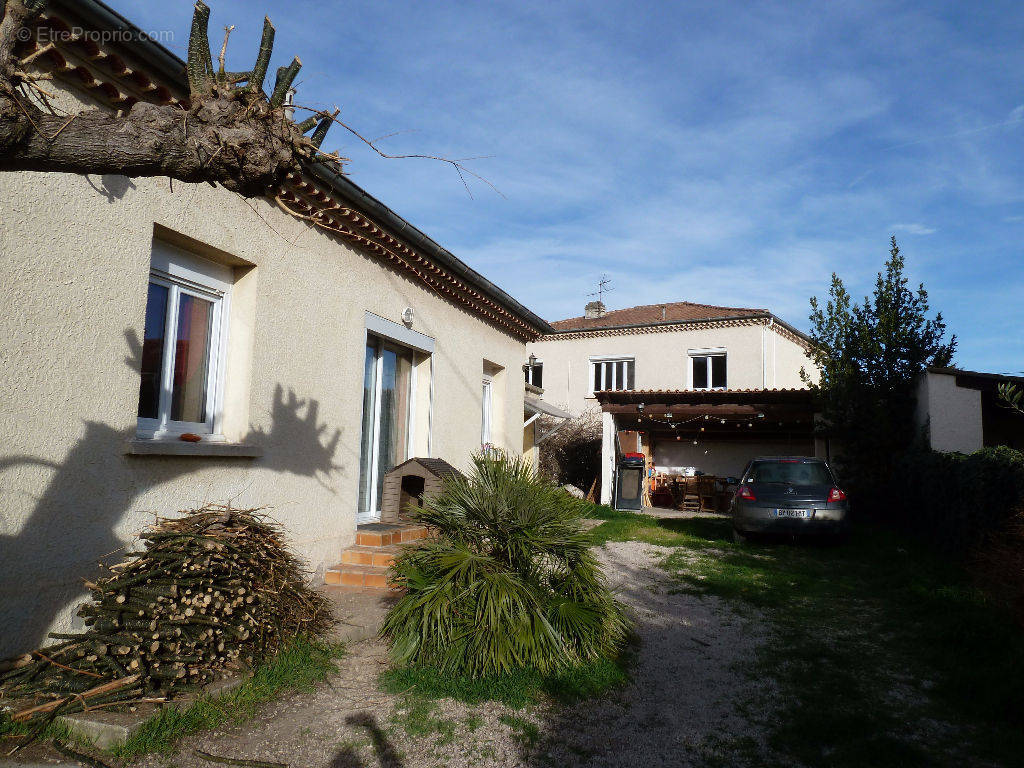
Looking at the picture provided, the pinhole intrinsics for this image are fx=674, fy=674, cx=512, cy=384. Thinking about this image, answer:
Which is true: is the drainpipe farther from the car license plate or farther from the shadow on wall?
the shadow on wall

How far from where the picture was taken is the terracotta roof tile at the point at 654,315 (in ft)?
73.2

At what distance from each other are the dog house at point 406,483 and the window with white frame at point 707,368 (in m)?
15.8

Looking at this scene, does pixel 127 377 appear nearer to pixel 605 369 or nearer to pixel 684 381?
pixel 684 381

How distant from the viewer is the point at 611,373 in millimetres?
23578

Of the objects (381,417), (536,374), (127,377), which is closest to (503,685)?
(127,377)

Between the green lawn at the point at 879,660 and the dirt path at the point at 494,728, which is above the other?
the green lawn at the point at 879,660

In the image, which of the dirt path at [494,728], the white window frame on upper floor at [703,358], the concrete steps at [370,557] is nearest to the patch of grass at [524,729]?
the dirt path at [494,728]

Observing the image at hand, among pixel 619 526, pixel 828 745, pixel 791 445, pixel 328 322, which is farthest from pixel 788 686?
pixel 791 445

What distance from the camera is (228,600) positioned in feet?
13.4

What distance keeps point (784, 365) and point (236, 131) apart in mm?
22232

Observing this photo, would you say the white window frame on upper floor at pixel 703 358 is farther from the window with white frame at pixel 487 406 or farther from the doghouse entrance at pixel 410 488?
the doghouse entrance at pixel 410 488

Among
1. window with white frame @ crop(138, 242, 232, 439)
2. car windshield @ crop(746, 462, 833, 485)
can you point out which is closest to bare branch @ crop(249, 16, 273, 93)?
window with white frame @ crop(138, 242, 232, 439)

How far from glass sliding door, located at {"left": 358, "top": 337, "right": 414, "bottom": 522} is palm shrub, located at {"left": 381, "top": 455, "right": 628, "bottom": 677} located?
10.3 ft

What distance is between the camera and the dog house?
7609 mm
